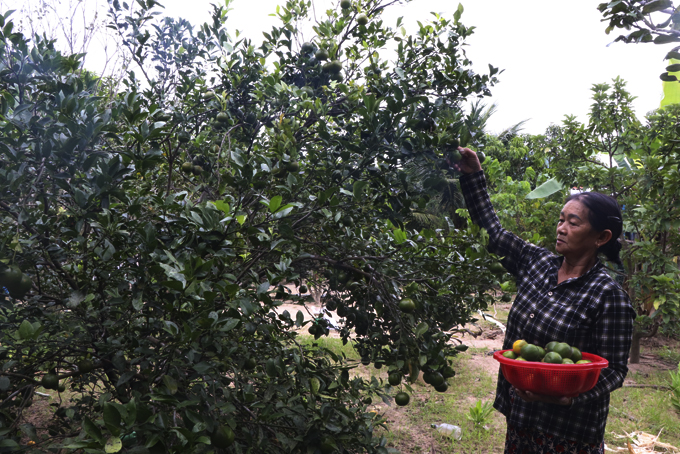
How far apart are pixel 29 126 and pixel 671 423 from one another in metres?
4.59

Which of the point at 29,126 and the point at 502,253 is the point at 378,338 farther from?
the point at 29,126

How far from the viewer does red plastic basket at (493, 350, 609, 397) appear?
1448 millimetres

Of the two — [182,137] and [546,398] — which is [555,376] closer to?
[546,398]

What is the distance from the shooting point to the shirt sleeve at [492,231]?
82.3 inches

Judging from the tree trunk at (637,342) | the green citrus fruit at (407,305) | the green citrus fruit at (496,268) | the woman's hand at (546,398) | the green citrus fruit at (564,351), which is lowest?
the tree trunk at (637,342)

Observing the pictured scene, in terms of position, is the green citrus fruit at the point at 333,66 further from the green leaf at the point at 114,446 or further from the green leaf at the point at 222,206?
the green leaf at the point at 114,446

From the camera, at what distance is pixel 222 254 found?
1.36 metres

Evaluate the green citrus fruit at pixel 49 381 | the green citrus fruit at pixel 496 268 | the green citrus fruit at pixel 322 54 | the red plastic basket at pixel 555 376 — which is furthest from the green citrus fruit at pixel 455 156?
the green citrus fruit at pixel 49 381

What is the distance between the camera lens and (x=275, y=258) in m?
2.03

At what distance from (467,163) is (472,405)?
9.18 ft

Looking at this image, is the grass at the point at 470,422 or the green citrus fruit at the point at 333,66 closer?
the green citrus fruit at the point at 333,66

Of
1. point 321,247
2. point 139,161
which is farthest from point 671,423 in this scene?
point 139,161

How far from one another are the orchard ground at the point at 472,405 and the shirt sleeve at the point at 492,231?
2.26 feet

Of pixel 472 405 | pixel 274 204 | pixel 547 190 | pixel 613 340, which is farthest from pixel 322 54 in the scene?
pixel 547 190
